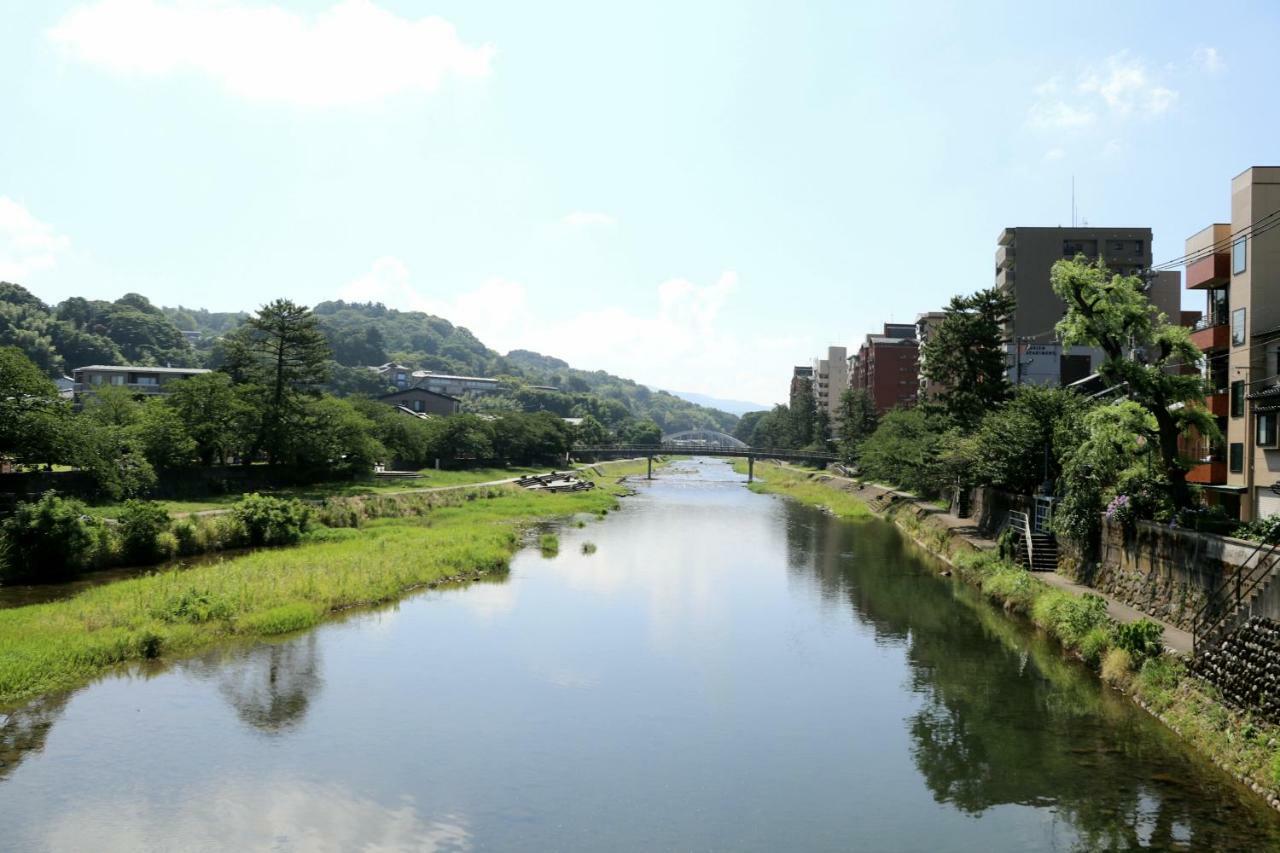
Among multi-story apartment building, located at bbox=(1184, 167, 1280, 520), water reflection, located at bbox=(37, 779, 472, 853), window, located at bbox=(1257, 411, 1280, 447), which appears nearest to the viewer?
water reflection, located at bbox=(37, 779, 472, 853)

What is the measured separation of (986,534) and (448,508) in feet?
108

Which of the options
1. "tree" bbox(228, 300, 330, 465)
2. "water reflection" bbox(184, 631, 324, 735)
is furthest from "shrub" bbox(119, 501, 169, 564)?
"tree" bbox(228, 300, 330, 465)

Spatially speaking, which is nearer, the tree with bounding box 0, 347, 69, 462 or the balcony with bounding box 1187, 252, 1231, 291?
the balcony with bounding box 1187, 252, 1231, 291

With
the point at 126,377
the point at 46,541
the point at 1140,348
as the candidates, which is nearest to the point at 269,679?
the point at 46,541

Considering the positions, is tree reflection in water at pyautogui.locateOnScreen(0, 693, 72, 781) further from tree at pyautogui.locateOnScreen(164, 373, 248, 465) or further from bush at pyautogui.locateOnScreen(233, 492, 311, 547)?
tree at pyautogui.locateOnScreen(164, 373, 248, 465)

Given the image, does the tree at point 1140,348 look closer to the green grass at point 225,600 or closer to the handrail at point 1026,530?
the handrail at point 1026,530

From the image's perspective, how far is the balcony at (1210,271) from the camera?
33188 millimetres

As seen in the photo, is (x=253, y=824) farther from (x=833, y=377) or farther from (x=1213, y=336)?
(x=833, y=377)

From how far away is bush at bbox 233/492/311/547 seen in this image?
40812 mm

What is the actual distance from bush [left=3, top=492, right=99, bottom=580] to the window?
137 ft

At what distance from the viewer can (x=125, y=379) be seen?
103750 millimetres

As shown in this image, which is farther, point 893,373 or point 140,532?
point 893,373

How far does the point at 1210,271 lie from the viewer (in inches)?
1326

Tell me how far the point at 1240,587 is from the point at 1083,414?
13.1 m
